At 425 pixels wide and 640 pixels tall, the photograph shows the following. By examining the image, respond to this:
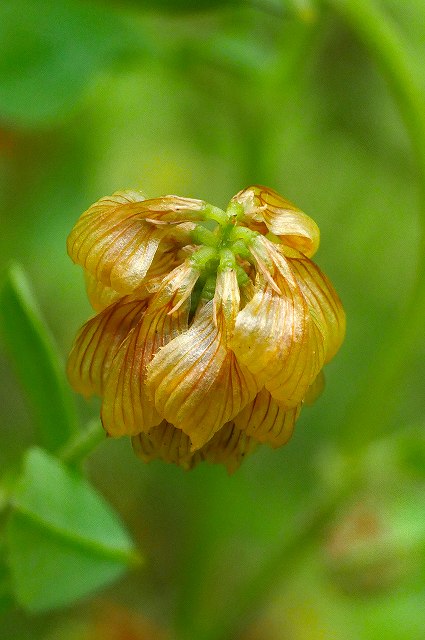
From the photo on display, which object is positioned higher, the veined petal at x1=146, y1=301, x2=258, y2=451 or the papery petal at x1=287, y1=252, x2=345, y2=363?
the papery petal at x1=287, y1=252, x2=345, y2=363

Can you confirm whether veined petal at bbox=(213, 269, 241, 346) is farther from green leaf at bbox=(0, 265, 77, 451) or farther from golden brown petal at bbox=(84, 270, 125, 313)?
green leaf at bbox=(0, 265, 77, 451)

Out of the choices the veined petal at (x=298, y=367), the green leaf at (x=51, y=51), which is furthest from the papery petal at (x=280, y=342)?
the green leaf at (x=51, y=51)

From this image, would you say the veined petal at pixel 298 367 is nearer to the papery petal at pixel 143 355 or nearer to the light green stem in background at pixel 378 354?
the papery petal at pixel 143 355

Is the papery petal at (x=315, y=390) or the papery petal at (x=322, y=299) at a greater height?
the papery petal at (x=322, y=299)

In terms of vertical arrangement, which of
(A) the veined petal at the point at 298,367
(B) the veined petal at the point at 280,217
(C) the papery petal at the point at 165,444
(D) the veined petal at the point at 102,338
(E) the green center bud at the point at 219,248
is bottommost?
(C) the papery petal at the point at 165,444

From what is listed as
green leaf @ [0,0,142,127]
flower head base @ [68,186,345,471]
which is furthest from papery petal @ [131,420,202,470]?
green leaf @ [0,0,142,127]

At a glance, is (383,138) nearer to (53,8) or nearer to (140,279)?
(53,8)

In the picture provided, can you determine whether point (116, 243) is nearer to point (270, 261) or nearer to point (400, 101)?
point (270, 261)
